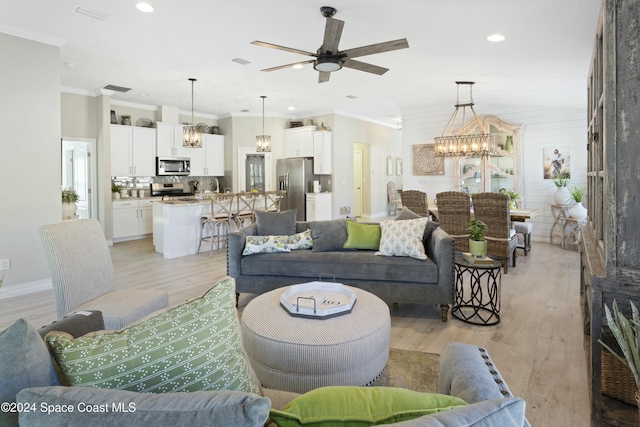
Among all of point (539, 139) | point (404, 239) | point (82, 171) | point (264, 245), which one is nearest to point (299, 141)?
point (82, 171)

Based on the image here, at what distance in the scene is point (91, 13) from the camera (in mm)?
3619

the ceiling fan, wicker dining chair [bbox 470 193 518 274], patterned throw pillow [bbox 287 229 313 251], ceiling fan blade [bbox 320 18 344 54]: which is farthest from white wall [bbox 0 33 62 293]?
Answer: wicker dining chair [bbox 470 193 518 274]

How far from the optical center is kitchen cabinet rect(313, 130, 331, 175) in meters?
8.77

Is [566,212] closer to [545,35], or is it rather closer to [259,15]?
[545,35]

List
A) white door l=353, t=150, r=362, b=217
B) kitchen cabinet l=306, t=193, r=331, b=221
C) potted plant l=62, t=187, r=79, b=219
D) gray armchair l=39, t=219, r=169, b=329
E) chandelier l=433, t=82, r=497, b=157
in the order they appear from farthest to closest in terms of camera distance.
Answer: white door l=353, t=150, r=362, b=217, kitchen cabinet l=306, t=193, r=331, b=221, chandelier l=433, t=82, r=497, b=157, potted plant l=62, t=187, r=79, b=219, gray armchair l=39, t=219, r=169, b=329

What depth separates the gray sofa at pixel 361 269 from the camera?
10.7 feet

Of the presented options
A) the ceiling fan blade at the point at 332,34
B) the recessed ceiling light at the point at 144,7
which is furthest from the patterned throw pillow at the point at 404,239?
the recessed ceiling light at the point at 144,7

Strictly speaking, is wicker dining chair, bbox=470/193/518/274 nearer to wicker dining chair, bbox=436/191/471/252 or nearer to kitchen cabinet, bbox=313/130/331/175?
wicker dining chair, bbox=436/191/471/252

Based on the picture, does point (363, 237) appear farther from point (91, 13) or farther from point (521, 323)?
point (91, 13)

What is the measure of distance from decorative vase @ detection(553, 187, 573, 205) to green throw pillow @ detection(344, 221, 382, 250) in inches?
178

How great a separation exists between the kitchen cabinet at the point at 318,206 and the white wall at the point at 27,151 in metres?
5.18

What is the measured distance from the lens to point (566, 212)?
657 centimetres

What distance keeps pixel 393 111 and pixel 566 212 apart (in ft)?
14.4

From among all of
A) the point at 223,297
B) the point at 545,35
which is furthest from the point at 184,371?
the point at 545,35
